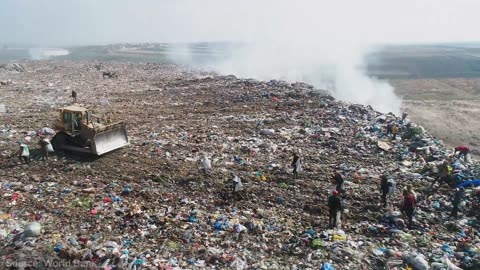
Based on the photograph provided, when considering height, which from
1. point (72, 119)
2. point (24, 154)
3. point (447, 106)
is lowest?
point (447, 106)

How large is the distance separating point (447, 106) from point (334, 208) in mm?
25520

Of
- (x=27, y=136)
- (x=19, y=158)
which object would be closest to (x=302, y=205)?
(x=19, y=158)

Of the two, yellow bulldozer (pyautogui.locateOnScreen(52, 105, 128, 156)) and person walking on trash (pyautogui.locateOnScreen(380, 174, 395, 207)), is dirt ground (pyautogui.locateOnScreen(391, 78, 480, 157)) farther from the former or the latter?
yellow bulldozer (pyautogui.locateOnScreen(52, 105, 128, 156))

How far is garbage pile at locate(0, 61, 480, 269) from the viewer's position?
6586mm

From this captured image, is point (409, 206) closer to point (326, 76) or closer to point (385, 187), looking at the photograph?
point (385, 187)

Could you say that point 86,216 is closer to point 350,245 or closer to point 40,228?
point 40,228

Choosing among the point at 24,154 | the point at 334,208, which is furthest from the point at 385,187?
the point at 24,154

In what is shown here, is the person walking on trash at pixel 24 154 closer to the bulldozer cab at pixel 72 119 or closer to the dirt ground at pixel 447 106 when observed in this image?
the bulldozer cab at pixel 72 119

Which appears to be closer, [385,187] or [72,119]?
[385,187]

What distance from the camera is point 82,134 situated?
10.5 m

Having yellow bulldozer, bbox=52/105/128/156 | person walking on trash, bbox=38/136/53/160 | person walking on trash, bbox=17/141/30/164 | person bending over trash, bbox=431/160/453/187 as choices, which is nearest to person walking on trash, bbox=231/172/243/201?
yellow bulldozer, bbox=52/105/128/156

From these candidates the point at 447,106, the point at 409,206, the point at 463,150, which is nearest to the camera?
the point at 409,206

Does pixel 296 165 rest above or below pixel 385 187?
above

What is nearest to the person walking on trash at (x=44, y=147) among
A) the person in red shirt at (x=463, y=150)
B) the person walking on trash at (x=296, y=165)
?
the person walking on trash at (x=296, y=165)
